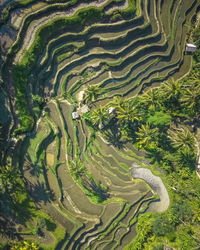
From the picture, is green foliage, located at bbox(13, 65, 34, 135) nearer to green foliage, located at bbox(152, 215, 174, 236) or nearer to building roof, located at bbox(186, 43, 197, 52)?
green foliage, located at bbox(152, 215, 174, 236)

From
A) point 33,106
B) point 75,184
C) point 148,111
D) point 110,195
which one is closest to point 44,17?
point 33,106

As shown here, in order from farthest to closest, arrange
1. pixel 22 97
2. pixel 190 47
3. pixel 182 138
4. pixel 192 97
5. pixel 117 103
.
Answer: pixel 190 47
pixel 182 138
pixel 192 97
pixel 117 103
pixel 22 97

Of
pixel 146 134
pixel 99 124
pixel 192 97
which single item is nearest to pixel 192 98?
Result: pixel 192 97

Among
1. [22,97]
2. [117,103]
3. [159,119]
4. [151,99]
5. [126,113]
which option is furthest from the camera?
[159,119]

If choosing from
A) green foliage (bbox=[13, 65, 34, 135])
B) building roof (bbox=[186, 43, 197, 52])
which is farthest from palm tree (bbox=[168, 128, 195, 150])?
green foliage (bbox=[13, 65, 34, 135])

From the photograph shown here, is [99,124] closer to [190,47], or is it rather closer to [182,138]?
[182,138]
